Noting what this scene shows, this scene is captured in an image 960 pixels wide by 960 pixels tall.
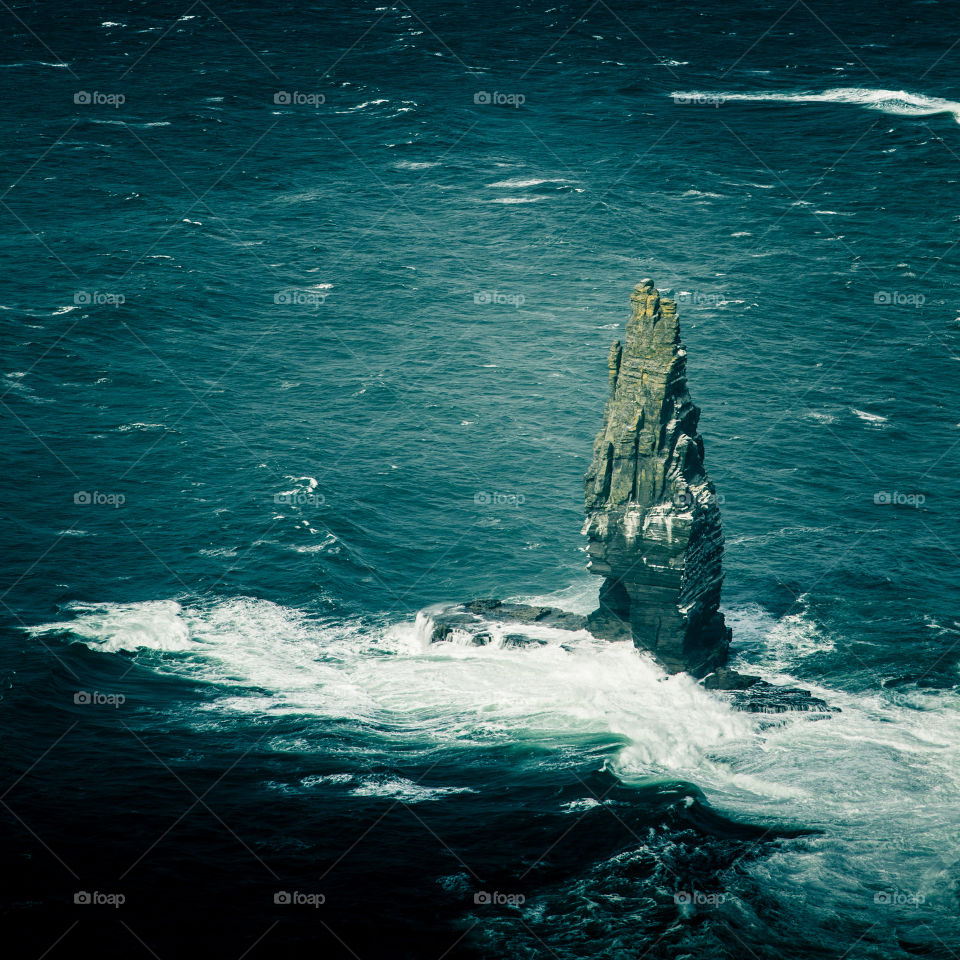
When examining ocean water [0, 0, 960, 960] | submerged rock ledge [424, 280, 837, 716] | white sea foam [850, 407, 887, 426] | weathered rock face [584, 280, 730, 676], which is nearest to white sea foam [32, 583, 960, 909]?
ocean water [0, 0, 960, 960]

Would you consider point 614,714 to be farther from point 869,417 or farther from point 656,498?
point 869,417

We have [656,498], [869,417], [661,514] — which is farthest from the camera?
[869,417]

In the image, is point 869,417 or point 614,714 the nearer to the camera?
point 614,714

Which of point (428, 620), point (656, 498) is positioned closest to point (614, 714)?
point (656, 498)

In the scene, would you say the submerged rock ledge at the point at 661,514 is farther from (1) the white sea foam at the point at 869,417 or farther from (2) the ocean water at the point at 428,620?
(1) the white sea foam at the point at 869,417

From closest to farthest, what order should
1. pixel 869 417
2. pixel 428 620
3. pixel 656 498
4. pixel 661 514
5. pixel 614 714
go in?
1. pixel 614 714
2. pixel 661 514
3. pixel 656 498
4. pixel 428 620
5. pixel 869 417

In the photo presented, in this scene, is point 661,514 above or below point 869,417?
above

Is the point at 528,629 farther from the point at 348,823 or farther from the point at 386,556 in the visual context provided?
the point at 348,823

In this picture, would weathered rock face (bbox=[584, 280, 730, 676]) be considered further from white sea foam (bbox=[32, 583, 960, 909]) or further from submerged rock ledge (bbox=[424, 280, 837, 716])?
white sea foam (bbox=[32, 583, 960, 909])
